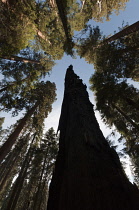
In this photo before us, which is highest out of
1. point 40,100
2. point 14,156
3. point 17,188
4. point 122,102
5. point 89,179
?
point 40,100

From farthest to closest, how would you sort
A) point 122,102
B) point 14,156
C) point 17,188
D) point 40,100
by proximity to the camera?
point 14,156, point 40,100, point 17,188, point 122,102

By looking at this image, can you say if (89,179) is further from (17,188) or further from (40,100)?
(17,188)

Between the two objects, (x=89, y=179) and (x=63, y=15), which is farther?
(x=63, y=15)

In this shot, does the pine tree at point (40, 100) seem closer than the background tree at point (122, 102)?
No

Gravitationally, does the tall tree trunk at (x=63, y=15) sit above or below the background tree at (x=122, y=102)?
above

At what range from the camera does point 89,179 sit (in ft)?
3.47

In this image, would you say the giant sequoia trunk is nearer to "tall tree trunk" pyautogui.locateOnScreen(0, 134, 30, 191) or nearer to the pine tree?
the pine tree

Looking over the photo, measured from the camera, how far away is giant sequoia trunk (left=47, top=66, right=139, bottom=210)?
884 millimetres

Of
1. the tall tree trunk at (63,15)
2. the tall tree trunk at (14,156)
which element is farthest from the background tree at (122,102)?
the tall tree trunk at (14,156)

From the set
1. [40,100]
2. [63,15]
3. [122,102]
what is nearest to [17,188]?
[40,100]

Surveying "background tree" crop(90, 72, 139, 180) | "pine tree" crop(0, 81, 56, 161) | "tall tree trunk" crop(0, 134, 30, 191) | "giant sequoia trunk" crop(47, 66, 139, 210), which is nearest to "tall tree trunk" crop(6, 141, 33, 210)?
"tall tree trunk" crop(0, 134, 30, 191)

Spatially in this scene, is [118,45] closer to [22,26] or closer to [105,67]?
[105,67]

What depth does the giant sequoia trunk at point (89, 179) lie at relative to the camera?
884 millimetres

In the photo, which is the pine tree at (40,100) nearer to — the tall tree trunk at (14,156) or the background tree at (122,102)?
the tall tree trunk at (14,156)
